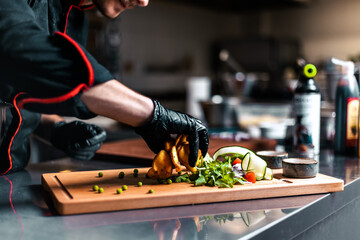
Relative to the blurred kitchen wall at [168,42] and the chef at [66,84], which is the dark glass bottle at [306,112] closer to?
the chef at [66,84]

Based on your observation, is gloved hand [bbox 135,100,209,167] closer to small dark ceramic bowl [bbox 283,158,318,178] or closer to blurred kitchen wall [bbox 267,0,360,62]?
small dark ceramic bowl [bbox 283,158,318,178]

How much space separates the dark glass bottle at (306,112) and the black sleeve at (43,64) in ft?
3.09

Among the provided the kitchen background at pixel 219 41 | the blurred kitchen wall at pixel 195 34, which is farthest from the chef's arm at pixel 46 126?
the blurred kitchen wall at pixel 195 34

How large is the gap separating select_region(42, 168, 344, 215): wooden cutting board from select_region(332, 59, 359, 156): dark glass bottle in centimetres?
62

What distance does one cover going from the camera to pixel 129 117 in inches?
42.4

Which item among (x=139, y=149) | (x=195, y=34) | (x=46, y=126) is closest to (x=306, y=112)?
(x=139, y=149)

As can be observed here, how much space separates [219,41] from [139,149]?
5.44 meters

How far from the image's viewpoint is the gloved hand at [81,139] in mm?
1498

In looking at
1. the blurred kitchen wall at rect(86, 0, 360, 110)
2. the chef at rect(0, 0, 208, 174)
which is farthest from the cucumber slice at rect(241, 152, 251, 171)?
the blurred kitchen wall at rect(86, 0, 360, 110)

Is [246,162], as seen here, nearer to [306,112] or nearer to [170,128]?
[170,128]

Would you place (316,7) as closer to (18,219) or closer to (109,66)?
(109,66)

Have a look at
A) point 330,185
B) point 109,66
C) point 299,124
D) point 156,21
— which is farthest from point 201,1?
point 330,185

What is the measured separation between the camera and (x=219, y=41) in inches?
277

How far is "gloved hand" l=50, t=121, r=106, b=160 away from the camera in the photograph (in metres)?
1.50
